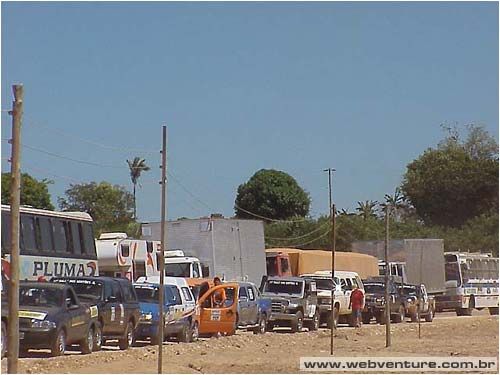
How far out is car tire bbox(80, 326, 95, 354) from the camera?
25.2 meters

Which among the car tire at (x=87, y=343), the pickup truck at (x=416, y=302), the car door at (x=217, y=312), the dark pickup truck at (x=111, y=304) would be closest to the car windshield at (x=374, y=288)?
the pickup truck at (x=416, y=302)

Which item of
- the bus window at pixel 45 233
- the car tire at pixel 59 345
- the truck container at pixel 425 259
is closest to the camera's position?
the car tire at pixel 59 345

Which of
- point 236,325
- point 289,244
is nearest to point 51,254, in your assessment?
point 236,325

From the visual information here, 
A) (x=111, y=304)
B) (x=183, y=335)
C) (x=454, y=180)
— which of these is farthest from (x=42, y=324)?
(x=454, y=180)

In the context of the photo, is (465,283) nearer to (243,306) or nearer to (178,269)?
(178,269)

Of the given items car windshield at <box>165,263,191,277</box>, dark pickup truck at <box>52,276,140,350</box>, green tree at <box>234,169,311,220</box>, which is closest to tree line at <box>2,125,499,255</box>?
green tree at <box>234,169,311,220</box>

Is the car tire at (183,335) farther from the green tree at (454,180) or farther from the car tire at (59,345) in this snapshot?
the green tree at (454,180)

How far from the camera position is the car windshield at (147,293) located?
30.1 metres

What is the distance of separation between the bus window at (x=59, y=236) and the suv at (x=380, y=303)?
1723cm

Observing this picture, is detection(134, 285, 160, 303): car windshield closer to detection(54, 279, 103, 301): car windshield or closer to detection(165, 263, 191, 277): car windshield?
detection(54, 279, 103, 301): car windshield

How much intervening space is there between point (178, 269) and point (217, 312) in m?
6.88

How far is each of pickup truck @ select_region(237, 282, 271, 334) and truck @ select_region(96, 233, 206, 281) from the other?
382cm

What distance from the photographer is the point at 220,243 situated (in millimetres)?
41688

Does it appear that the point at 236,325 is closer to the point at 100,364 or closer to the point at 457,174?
the point at 100,364
